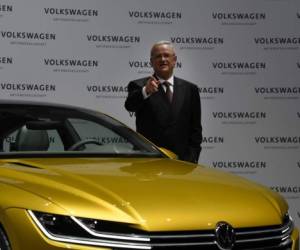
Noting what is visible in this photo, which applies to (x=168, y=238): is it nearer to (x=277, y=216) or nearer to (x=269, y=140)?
(x=277, y=216)

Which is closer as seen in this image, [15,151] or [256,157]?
[15,151]

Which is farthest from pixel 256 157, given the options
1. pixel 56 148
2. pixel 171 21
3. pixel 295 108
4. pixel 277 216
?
pixel 277 216

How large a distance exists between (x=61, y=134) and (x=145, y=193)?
157cm

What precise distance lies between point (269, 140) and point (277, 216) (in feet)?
14.5

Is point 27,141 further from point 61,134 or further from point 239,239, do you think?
point 239,239

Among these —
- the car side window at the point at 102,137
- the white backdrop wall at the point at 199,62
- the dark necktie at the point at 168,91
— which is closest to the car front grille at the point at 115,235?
the car side window at the point at 102,137

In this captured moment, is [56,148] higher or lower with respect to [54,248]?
higher

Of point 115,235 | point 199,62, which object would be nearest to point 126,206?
point 115,235

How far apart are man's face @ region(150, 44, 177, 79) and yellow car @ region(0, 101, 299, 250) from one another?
1579mm

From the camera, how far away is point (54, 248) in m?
2.38

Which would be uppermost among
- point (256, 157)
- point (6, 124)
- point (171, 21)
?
point (171, 21)

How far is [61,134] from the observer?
4.13 meters

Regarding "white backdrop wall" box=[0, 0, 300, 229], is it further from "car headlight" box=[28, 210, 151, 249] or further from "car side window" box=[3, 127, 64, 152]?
"car headlight" box=[28, 210, 151, 249]

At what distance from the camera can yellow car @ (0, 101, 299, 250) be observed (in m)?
2.44
